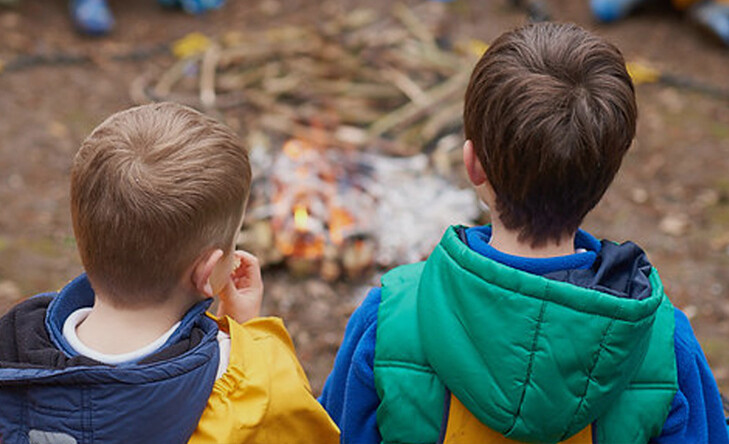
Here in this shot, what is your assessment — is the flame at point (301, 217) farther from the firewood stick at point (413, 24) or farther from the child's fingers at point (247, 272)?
the firewood stick at point (413, 24)

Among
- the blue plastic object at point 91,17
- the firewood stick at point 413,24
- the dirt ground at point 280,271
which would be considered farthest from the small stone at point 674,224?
the blue plastic object at point 91,17

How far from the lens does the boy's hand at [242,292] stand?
2.07 metres

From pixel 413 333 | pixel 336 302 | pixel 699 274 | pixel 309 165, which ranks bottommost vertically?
pixel 699 274

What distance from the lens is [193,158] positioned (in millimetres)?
1703

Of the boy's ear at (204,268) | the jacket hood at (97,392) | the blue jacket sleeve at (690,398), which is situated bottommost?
the blue jacket sleeve at (690,398)

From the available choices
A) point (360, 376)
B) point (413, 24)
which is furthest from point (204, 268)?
point (413, 24)

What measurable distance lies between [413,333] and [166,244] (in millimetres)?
596

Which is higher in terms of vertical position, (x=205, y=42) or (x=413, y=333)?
(x=413, y=333)

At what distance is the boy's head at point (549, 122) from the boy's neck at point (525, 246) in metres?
0.02

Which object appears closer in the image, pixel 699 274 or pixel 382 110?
pixel 699 274

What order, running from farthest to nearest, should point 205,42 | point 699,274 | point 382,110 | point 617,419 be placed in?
point 205,42, point 382,110, point 699,274, point 617,419

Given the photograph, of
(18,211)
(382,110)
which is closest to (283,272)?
(18,211)

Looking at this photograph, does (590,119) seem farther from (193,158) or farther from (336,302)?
(336,302)

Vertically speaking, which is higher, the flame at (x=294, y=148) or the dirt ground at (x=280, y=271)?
the flame at (x=294, y=148)
